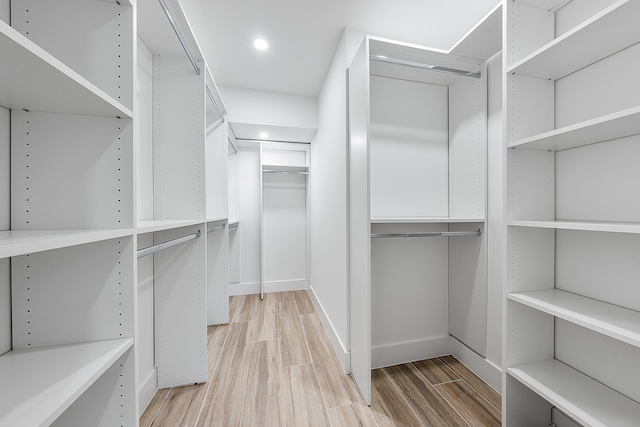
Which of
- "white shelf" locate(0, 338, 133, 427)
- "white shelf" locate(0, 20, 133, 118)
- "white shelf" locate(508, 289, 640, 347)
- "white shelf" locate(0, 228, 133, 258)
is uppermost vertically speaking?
"white shelf" locate(0, 20, 133, 118)

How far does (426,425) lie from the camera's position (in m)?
1.35

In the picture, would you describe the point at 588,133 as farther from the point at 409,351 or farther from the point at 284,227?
the point at 284,227

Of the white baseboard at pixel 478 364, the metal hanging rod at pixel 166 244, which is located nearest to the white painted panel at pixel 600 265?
the white baseboard at pixel 478 364

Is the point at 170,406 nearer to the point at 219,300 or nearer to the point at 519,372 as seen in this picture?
the point at 219,300

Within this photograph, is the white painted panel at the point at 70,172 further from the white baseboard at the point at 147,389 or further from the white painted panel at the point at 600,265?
the white painted panel at the point at 600,265

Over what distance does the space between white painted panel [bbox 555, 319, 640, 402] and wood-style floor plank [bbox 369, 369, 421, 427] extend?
2.74 feet

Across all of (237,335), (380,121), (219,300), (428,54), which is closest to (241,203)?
(219,300)

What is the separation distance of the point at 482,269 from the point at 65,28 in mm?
2312

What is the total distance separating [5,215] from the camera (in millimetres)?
696

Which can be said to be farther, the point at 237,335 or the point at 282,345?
the point at 237,335

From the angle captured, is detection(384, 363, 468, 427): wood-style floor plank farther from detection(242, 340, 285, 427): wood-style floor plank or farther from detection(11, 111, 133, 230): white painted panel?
detection(11, 111, 133, 230): white painted panel

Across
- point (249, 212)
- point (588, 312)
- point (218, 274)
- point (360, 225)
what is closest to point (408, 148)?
point (360, 225)

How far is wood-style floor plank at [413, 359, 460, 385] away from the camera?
1.72m

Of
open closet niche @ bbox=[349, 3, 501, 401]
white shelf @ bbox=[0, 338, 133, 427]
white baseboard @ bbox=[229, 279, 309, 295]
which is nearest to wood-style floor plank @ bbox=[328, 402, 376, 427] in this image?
open closet niche @ bbox=[349, 3, 501, 401]
